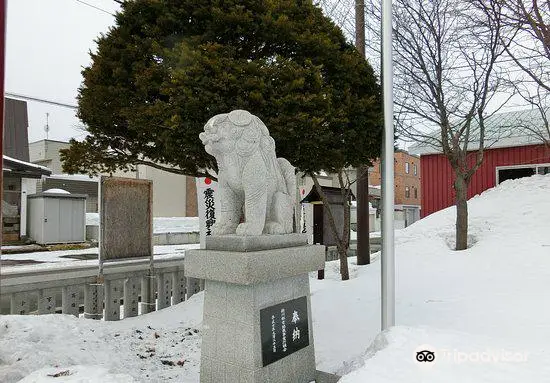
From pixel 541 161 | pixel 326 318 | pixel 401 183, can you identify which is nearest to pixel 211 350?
pixel 326 318

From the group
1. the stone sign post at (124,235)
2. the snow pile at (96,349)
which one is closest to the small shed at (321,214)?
the stone sign post at (124,235)

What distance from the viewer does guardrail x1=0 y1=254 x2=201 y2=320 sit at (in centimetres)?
592

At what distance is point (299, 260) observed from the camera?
395 centimetres

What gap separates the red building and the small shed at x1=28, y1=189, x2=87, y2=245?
47.0 feet

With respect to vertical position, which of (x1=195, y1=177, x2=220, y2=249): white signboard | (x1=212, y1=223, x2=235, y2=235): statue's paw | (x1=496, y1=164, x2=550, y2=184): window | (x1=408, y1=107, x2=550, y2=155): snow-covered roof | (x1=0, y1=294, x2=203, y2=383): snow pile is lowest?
(x1=0, y1=294, x2=203, y2=383): snow pile

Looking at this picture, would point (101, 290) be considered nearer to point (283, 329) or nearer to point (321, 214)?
point (283, 329)

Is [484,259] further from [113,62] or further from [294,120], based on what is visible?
[113,62]

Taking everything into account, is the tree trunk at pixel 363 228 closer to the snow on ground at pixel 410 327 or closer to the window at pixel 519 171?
the snow on ground at pixel 410 327

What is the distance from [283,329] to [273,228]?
0.98m

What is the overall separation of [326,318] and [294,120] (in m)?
3.07

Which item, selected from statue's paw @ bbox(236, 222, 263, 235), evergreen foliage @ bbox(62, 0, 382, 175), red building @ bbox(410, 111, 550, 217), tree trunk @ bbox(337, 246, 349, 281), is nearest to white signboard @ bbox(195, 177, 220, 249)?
evergreen foliage @ bbox(62, 0, 382, 175)

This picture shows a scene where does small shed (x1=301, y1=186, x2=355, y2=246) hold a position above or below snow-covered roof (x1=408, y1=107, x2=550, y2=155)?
below

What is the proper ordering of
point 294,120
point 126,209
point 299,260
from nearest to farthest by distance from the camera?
point 299,260
point 294,120
point 126,209

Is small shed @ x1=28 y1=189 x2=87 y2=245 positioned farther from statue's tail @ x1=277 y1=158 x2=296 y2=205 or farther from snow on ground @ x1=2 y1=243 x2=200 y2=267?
statue's tail @ x1=277 y1=158 x2=296 y2=205
